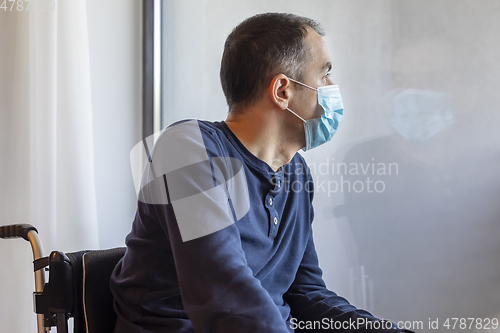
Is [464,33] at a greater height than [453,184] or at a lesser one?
greater

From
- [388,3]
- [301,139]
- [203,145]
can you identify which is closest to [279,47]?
[301,139]

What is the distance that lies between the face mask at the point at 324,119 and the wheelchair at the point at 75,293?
0.55m

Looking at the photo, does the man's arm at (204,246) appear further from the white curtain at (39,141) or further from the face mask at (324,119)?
the white curtain at (39,141)

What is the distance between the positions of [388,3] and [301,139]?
0.54 m

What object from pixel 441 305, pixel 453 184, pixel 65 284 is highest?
pixel 453 184

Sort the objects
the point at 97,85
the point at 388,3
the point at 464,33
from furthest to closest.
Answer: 1. the point at 97,85
2. the point at 388,3
3. the point at 464,33

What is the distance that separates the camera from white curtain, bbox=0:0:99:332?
1.24 metres

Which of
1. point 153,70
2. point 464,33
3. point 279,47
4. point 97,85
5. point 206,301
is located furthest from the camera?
point 153,70

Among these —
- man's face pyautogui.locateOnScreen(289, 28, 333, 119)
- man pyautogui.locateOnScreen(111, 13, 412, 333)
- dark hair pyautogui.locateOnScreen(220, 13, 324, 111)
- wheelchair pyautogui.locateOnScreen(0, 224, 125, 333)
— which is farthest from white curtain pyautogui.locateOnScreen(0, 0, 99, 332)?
man's face pyautogui.locateOnScreen(289, 28, 333, 119)

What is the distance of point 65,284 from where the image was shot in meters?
0.85

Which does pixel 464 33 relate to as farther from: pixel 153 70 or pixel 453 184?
pixel 153 70

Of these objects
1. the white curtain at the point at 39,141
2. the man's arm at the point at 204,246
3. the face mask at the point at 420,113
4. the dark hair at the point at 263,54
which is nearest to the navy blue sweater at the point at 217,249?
the man's arm at the point at 204,246

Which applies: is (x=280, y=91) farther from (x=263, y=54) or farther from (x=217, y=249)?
(x=217, y=249)

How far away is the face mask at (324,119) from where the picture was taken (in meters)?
0.97
